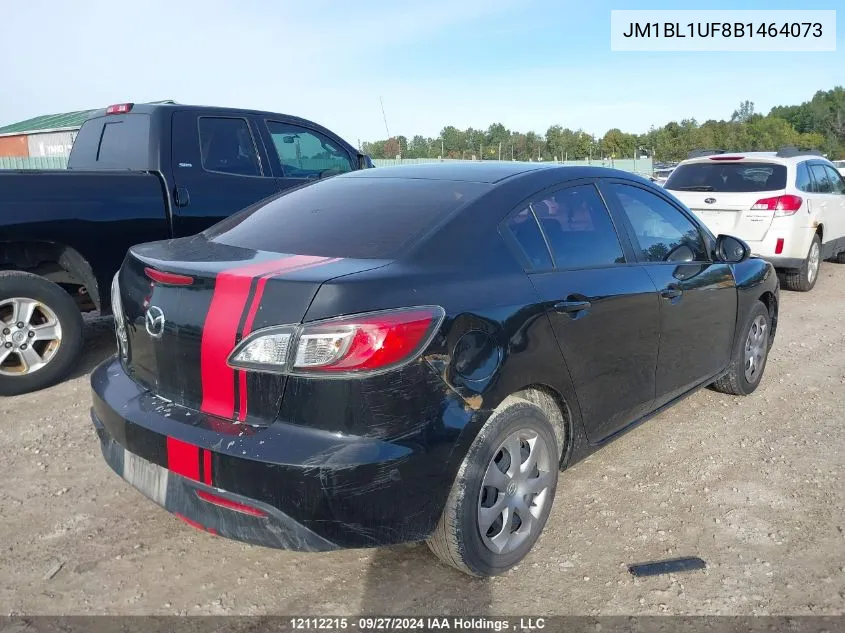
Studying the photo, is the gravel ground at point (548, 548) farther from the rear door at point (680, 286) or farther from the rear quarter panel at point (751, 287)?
the rear quarter panel at point (751, 287)

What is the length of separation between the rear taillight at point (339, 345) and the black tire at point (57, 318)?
3123mm

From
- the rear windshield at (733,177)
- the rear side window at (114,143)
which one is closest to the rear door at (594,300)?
the rear side window at (114,143)

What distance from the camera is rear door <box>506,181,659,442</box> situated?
3.00m

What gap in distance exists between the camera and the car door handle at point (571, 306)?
9.66 ft

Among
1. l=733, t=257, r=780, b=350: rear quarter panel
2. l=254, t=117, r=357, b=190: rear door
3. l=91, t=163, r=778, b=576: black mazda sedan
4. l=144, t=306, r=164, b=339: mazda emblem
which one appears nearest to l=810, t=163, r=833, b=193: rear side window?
l=733, t=257, r=780, b=350: rear quarter panel

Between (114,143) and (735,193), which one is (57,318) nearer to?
(114,143)

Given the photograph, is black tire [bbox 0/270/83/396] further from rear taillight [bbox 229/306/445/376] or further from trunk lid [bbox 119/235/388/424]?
rear taillight [bbox 229/306/445/376]

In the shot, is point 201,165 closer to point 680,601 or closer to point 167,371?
point 167,371

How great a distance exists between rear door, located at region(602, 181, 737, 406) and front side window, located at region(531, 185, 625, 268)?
16 centimetres

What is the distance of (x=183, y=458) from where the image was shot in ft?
8.11

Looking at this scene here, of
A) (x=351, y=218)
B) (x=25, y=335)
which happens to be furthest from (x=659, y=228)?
(x=25, y=335)

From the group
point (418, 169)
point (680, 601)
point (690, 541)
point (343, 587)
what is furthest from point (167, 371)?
point (690, 541)

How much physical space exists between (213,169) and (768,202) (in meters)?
5.97

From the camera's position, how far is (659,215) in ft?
13.0
